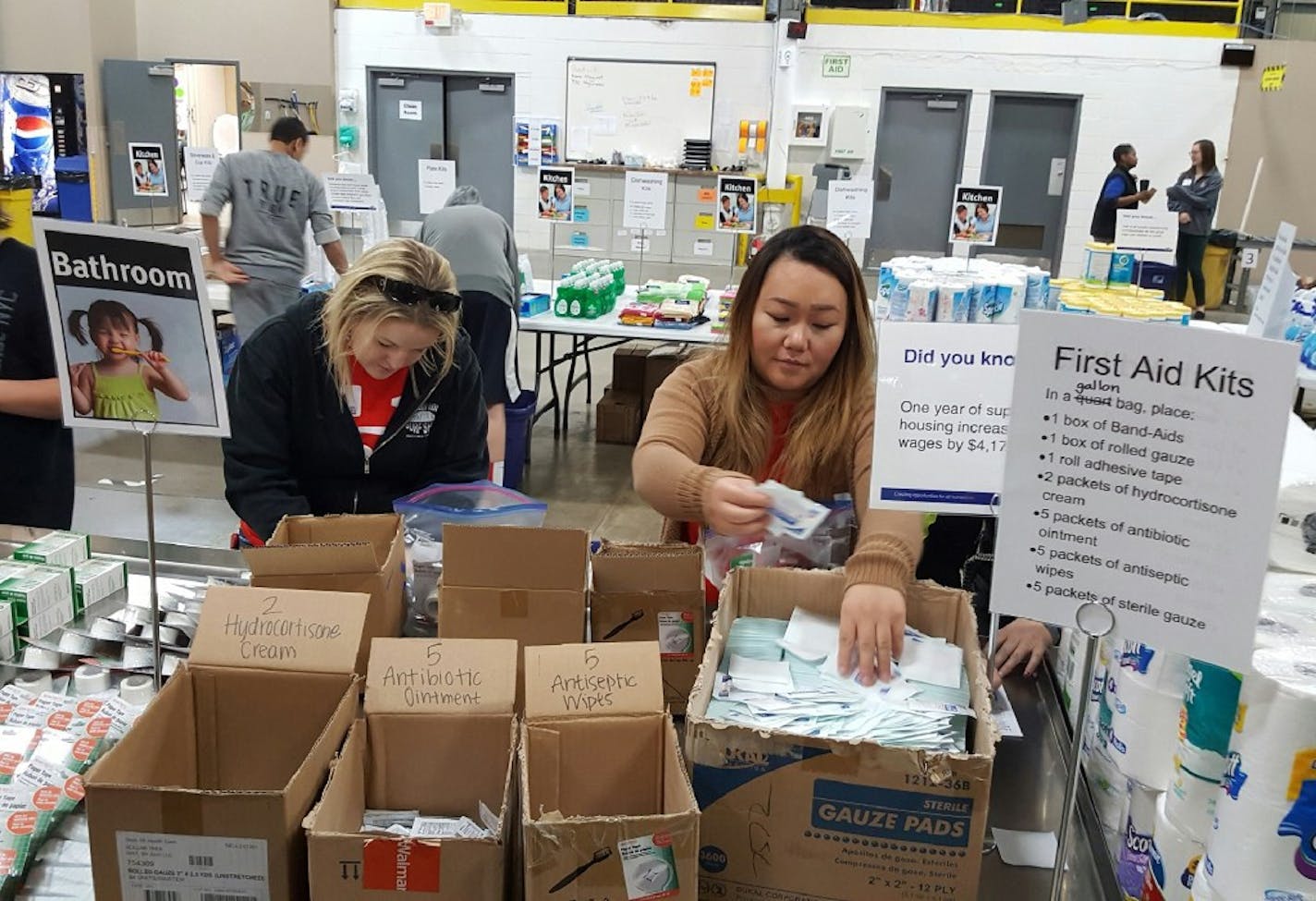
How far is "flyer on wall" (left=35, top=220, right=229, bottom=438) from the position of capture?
4.22 feet

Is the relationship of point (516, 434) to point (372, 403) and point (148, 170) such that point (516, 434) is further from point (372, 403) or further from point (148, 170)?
point (148, 170)

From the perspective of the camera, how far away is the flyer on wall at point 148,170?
6.30m

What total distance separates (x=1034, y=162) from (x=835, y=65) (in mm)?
2458

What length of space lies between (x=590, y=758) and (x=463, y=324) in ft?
10.5

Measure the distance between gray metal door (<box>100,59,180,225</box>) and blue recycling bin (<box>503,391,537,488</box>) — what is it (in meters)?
7.19

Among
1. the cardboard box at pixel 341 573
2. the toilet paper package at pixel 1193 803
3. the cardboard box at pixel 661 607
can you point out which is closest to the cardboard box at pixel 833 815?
the toilet paper package at pixel 1193 803

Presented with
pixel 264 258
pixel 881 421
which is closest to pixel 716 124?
pixel 264 258

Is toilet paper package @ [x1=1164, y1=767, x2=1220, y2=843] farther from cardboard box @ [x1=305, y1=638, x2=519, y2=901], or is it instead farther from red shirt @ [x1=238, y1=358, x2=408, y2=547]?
red shirt @ [x1=238, y1=358, x2=408, y2=547]

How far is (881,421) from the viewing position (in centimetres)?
125

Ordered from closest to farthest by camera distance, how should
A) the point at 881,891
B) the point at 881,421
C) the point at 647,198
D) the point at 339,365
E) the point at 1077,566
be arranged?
1. the point at 1077,566
2. the point at 881,891
3. the point at 881,421
4. the point at 339,365
5. the point at 647,198

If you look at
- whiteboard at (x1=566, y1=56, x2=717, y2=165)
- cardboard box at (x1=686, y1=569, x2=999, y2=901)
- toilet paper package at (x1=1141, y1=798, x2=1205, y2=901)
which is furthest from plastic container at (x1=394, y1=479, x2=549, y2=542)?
whiteboard at (x1=566, y1=56, x2=717, y2=165)

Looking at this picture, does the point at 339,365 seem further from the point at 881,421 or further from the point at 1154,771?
the point at 1154,771

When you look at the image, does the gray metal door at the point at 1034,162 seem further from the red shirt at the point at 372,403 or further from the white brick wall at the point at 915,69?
the red shirt at the point at 372,403

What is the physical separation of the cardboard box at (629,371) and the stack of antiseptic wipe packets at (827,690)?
4877 mm
